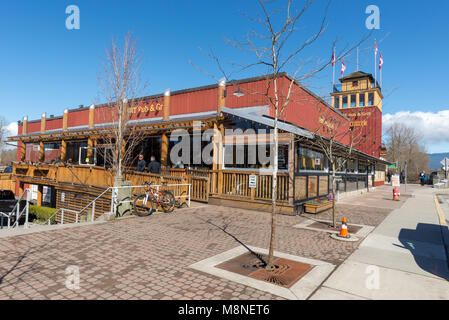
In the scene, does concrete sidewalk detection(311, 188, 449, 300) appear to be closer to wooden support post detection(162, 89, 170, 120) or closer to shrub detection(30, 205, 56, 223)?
wooden support post detection(162, 89, 170, 120)

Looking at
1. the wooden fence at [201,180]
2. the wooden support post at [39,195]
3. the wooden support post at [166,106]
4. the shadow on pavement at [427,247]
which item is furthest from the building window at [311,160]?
the wooden support post at [39,195]

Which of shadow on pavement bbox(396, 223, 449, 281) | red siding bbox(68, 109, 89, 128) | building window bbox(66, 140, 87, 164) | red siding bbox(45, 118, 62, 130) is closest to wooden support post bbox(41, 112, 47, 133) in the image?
red siding bbox(45, 118, 62, 130)

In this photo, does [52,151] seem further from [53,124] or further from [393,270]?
[393,270]

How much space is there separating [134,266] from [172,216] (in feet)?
15.8

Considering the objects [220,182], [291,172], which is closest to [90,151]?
[220,182]

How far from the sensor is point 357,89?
38.4m

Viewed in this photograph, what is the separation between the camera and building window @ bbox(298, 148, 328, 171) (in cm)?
1245

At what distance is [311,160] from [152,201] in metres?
8.34

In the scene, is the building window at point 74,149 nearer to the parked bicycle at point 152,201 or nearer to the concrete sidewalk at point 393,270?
the parked bicycle at point 152,201

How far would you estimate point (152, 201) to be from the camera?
31.5 ft

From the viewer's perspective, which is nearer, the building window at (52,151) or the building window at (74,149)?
the building window at (74,149)

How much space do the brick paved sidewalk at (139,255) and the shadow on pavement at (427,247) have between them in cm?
126

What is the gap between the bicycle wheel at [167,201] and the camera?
1010cm
